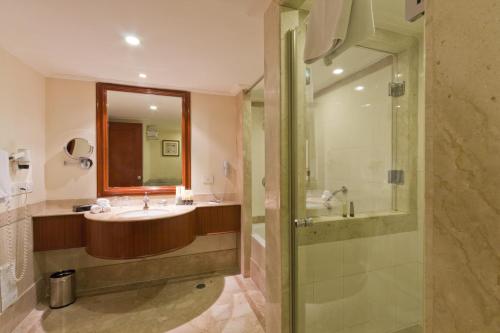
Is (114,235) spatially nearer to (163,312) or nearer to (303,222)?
(163,312)

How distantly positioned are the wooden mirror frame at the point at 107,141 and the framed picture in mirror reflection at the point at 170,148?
71mm

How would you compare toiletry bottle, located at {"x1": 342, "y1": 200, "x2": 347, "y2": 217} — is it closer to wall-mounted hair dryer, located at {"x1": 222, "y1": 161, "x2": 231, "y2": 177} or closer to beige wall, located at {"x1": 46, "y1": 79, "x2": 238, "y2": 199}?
wall-mounted hair dryer, located at {"x1": 222, "y1": 161, "x2": 231, "y2": 177}

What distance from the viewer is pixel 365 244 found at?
5.06ft

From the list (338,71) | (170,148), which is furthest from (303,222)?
(170,148)

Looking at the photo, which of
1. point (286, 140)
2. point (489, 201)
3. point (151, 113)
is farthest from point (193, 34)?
point (489, 201)

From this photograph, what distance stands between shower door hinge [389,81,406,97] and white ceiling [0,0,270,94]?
3.26 ft

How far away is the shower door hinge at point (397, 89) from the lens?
1.57m

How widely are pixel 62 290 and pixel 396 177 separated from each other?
2.94 meters

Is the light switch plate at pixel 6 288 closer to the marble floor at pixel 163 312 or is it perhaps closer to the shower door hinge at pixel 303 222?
the marble floor at pixel 163 312

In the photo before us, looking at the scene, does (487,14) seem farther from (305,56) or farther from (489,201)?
(305,56)

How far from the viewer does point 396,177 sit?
63.7 inches

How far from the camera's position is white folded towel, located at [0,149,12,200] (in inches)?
61.4

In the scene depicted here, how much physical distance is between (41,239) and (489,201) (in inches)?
111

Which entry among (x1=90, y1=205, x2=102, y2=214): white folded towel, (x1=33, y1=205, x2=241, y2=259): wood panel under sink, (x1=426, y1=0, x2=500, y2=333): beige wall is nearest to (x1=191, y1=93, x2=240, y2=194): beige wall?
(x1=33, y1=205, x2=241, y2=259): wood panel under sink
